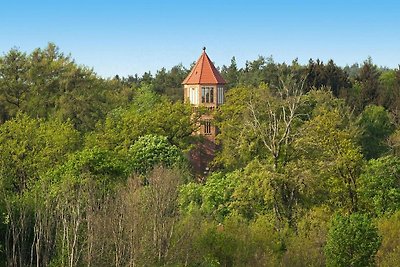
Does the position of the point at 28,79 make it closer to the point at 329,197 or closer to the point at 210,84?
the point at 210,84

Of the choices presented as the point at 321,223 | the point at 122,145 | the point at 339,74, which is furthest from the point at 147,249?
the point at 339,74

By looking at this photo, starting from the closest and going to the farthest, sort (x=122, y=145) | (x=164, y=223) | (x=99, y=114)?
(x=164, y=223) → (x=122, y=145) → (x=99, y=114)

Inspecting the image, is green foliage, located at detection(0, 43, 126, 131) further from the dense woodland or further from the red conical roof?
the red conical roof

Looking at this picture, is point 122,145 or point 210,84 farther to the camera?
point 210,84

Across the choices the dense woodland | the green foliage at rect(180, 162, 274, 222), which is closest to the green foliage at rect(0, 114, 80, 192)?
the dense woodland

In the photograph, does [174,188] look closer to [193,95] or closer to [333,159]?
[333,159]

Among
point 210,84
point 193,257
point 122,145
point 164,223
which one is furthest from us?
point 210,84

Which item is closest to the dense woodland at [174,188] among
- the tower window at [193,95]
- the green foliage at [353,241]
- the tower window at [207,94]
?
the green foliage at [353,241]

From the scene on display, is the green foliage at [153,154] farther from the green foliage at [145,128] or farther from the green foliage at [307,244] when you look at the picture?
the green foliage at [307,244]

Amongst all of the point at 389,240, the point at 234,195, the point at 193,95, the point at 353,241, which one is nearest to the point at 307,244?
the point at 353,241
